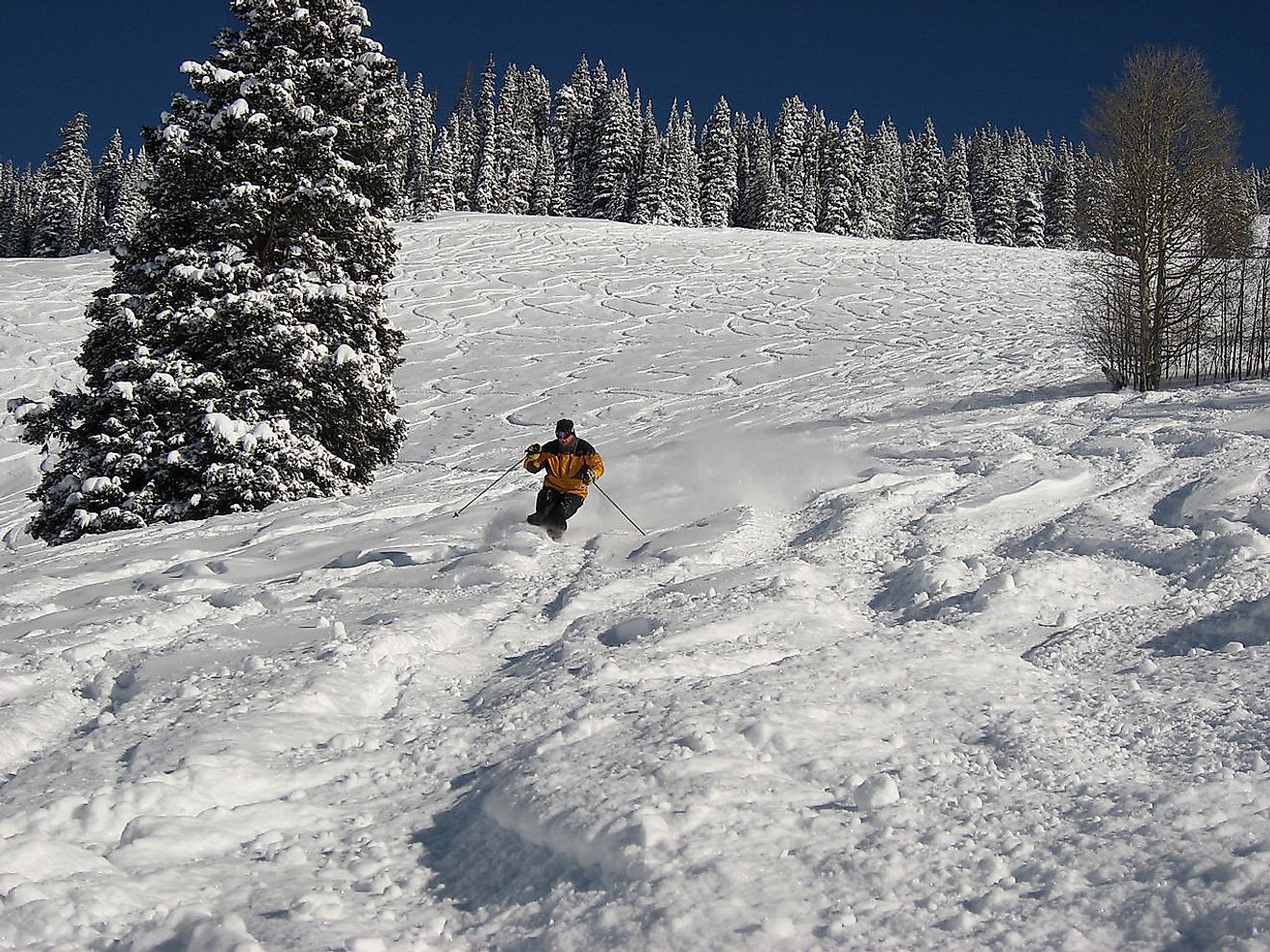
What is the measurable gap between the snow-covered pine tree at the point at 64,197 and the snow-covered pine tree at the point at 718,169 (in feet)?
153

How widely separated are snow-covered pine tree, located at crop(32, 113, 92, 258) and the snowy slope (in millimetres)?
70629

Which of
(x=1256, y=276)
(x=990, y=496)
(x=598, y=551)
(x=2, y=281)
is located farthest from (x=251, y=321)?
(x=2, y=281)

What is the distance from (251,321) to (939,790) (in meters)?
11.2

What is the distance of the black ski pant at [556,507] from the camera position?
29.6 feet

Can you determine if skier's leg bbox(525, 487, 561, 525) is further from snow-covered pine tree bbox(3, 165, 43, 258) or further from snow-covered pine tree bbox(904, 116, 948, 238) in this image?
snow-covered pine tree bbox(3, 165, 43, 258)

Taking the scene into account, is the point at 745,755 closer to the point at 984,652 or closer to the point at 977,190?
the point at 984,652

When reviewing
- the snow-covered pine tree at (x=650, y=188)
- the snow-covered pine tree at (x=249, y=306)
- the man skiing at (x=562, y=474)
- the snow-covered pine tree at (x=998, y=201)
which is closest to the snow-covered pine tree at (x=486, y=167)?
the snow-covered pine tree at (x=650, y=188)

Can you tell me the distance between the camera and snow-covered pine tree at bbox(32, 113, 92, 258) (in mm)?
69375

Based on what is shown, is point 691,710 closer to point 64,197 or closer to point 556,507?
point 556,507

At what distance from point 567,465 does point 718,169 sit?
226ft

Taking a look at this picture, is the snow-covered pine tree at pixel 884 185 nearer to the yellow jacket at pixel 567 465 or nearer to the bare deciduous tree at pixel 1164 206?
the bare deciduous tree at pixel 1164 206

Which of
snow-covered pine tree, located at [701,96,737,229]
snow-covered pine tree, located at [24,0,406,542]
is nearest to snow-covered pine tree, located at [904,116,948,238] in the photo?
snow-covered pine tree, located at [701,96,737,229]

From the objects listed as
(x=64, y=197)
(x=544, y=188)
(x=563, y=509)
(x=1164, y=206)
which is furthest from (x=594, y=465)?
(x=64, y=197)

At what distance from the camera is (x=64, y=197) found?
7012 cm
